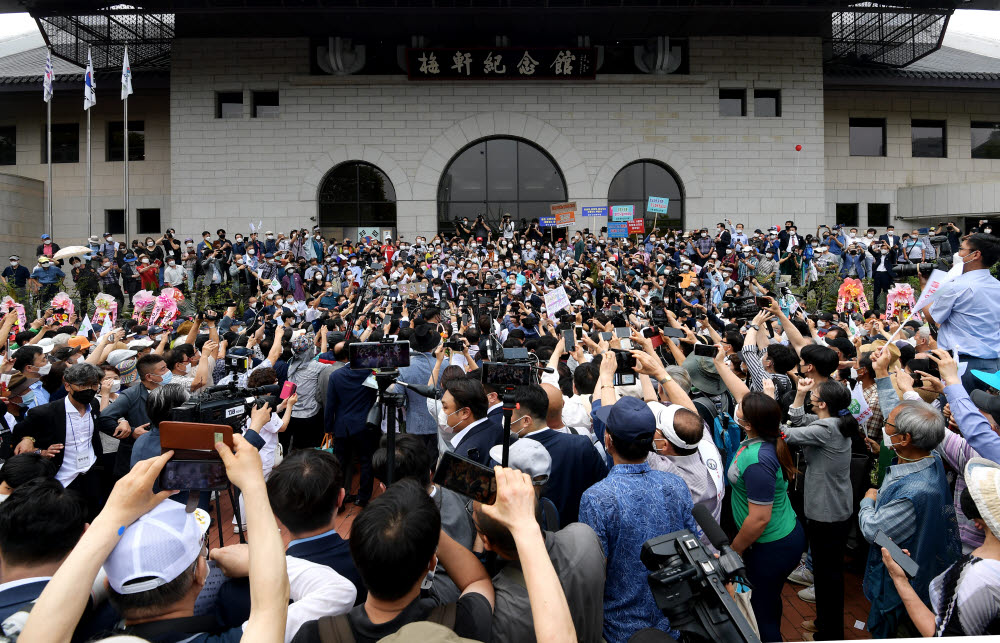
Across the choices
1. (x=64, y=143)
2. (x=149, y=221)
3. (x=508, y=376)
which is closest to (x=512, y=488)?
(x=508, y=376)

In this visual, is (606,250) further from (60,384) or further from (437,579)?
(437,579)

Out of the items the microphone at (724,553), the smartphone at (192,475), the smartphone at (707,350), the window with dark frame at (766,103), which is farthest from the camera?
the window with dark frame at (766,103)

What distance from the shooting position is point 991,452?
3000mm

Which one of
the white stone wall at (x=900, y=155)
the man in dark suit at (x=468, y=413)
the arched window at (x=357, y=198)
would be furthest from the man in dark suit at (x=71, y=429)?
the white stone wall at (x=900, y=155)

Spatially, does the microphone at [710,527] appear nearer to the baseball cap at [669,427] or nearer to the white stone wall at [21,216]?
the baseball cap at [669,427]

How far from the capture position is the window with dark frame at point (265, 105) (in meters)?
24.0

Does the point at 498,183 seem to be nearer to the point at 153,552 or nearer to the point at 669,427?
the point at 669,427

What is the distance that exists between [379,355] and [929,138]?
3168 centimetres

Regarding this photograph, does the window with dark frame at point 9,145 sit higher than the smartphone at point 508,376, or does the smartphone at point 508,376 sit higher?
the window with dark frame at point 9,145

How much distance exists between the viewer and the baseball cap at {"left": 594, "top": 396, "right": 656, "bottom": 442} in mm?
2791

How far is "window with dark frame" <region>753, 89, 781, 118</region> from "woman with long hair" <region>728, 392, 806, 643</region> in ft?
78.9

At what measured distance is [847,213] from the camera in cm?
2650

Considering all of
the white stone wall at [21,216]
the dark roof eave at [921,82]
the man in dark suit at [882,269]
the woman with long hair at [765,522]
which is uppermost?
the dark roof eave at [921,82]

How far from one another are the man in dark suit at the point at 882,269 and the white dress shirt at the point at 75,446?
1772 centimetres
